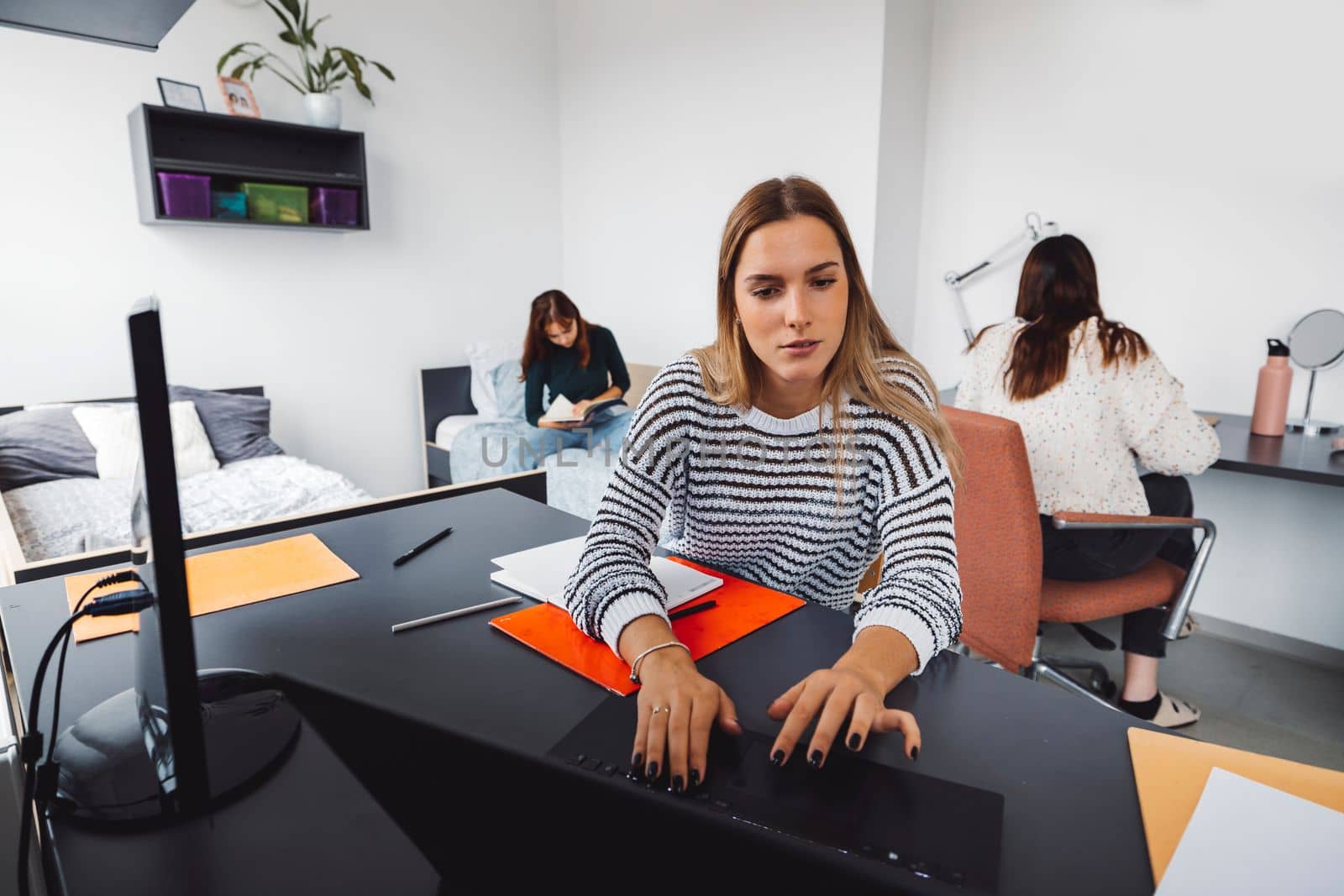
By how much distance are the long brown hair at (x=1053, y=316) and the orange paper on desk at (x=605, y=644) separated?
49.0 inches

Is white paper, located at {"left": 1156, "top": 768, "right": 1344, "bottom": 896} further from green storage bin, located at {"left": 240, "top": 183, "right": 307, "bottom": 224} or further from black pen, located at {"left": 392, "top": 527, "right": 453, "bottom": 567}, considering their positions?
green storage bin, located at {"left": 240, "top": 183, "right": 307, "bottom": 224}

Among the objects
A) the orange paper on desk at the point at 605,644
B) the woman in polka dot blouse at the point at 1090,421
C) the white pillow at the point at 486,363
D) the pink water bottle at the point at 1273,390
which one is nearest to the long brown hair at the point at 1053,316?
the woman in polka dot blouse at the point at 1090,421

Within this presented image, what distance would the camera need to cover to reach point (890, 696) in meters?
0.77

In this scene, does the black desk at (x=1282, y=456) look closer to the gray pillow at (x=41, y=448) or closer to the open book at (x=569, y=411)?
the open book at (x=569, y=411)

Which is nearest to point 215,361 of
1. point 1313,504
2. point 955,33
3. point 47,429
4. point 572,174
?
point 47,429

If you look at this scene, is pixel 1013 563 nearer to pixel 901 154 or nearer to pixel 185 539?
pixel 185 539

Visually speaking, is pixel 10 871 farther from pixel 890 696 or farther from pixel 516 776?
pixel 890 696

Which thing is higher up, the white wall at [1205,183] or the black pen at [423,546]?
the white wall at [1205,183]

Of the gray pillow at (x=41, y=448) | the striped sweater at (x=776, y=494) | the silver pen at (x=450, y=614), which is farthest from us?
the gray pillow at (x=41, y=448)

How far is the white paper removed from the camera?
1.71ft

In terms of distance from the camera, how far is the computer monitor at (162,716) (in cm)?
50

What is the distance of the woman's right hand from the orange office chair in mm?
1072

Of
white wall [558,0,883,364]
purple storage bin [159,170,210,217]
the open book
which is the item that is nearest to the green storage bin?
purple storage bin [159,170,210,217]

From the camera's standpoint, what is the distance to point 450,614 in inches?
37.0
